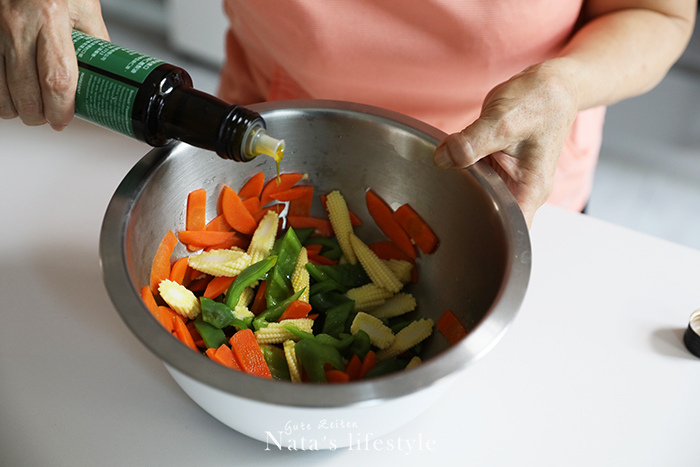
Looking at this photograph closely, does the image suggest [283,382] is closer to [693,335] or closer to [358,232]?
[358,232]

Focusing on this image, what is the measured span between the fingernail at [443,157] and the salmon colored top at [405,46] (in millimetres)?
296

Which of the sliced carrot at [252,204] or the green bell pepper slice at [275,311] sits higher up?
the sliced carrot at [252,204]

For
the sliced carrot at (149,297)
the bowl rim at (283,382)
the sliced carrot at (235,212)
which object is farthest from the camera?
the sliced carrot at (235,212)

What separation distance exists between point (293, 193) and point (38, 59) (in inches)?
15.6

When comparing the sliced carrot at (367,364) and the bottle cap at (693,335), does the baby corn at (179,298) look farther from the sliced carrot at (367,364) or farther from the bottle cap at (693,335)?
the bottle cap at (693,335)

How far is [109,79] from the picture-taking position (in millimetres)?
729

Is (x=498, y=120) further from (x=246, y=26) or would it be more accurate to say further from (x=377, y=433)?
(x=246, y=26)

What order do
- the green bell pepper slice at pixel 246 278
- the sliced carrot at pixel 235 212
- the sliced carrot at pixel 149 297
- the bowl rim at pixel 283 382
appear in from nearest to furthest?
the bowl rim at pixel 283 382
the sliced carrot at pixel 149 297
the green bell pepper slice at pixel 246 278
the sliced carrot at pixel 235 212

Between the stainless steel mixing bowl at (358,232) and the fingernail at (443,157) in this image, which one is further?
the fingernail at (443,157)

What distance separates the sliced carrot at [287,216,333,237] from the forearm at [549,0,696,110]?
44 cm

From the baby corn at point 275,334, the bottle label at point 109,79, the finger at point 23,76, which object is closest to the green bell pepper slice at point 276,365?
the baby corn at point 275,334

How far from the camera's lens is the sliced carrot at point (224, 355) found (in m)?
0.72

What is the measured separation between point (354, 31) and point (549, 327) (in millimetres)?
574

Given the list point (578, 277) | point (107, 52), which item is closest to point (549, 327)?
point (578, 277)
